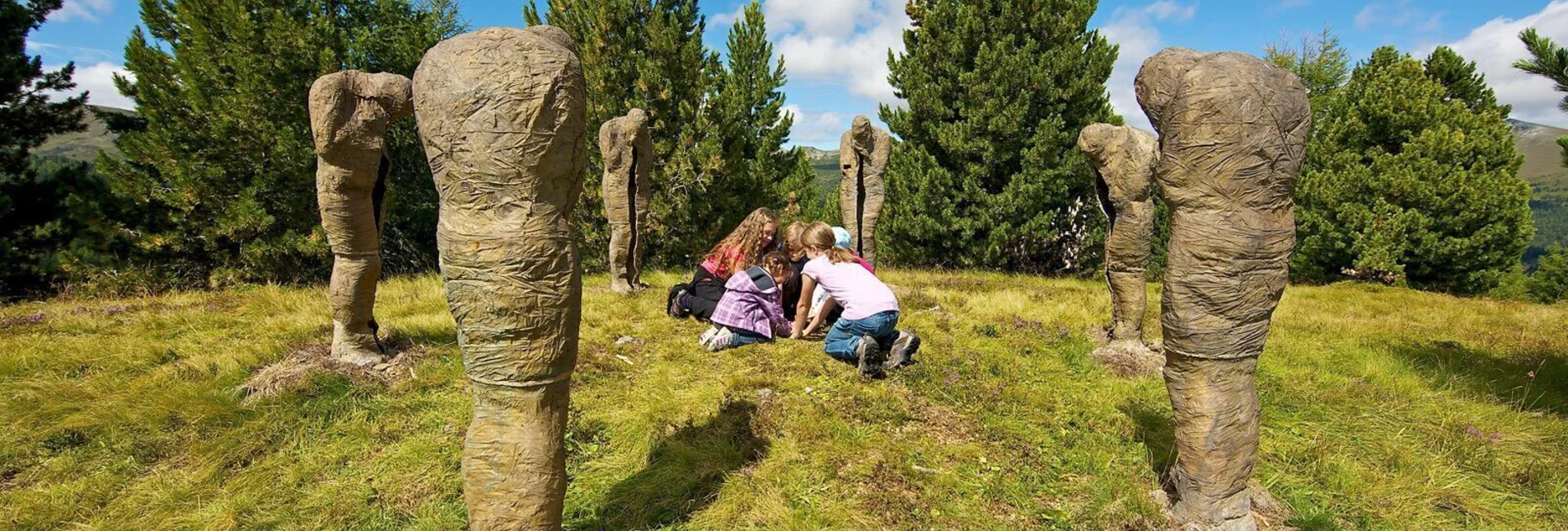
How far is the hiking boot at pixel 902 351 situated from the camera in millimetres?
5289

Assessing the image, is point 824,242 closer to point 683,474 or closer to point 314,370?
point 683,474

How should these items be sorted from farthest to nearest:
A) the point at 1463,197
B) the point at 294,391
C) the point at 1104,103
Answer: the point at 1104,103, the point at 1463,197, the point at 294,391

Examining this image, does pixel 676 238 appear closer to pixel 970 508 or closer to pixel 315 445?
pixel 315 445

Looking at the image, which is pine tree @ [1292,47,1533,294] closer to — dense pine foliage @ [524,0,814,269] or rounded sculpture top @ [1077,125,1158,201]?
rounded sculpture top @ [1077,125,1158,201]

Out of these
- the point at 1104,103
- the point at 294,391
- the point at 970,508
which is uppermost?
the point at 1104,103

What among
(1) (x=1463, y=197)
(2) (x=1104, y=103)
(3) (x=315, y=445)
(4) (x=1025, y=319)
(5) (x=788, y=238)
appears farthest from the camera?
(2) (x=1104, y=103)

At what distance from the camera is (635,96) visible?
1408 centimetres

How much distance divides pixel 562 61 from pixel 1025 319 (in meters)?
6.46

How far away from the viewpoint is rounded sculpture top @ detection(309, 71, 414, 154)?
4273mm

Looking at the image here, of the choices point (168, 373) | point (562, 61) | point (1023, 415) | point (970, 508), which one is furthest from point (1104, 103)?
point (168, 373)

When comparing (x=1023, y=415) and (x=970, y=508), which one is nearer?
(x=970, y=508)

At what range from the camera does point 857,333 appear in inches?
209

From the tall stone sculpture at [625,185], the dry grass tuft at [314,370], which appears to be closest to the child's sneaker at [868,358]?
the dry grass tuft at [314,370]

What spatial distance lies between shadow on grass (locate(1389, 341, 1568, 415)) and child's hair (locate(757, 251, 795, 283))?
6.06m
